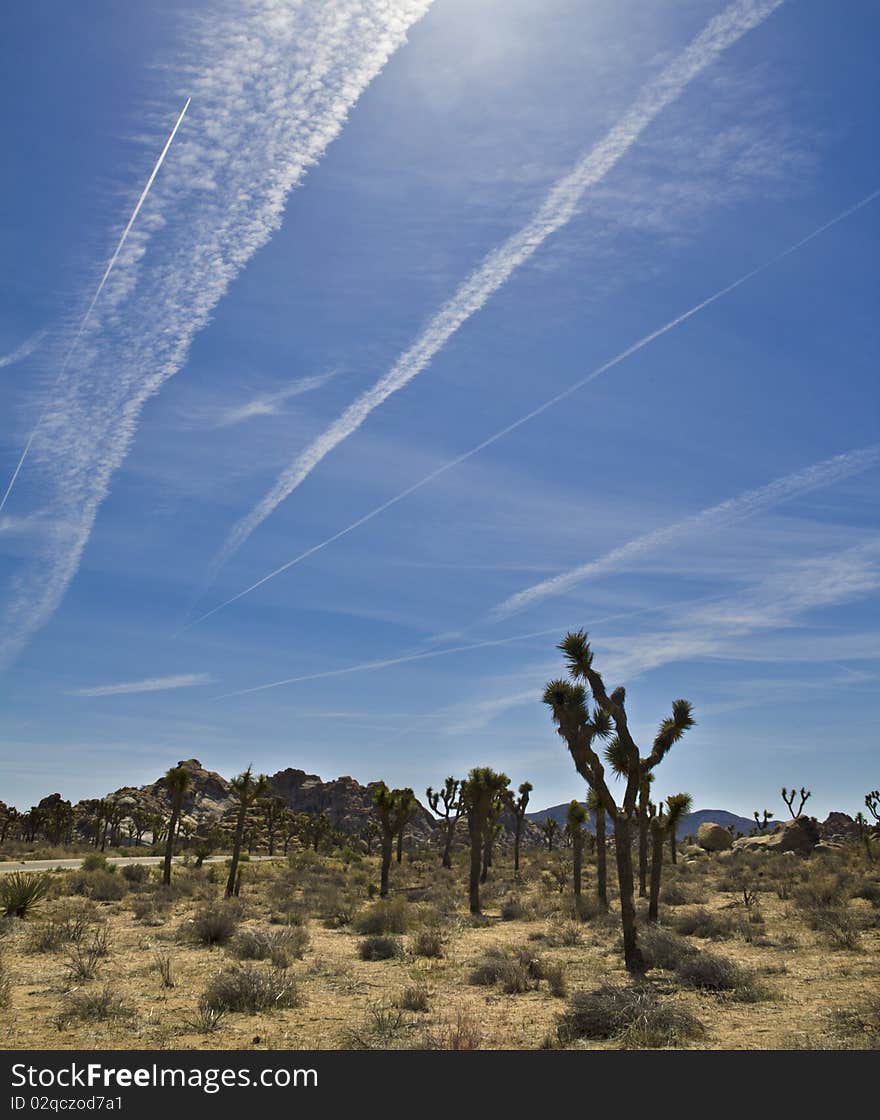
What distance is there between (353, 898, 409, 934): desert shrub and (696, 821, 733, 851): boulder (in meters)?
45.0

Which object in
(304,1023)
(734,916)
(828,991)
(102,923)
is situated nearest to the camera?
(304,1023)

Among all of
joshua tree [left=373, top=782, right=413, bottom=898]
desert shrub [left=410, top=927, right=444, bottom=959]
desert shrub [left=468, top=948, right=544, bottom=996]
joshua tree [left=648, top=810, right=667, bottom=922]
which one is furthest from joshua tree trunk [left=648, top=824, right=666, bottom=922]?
joshua tree [left=373, top=782, right=413, bottom=898]

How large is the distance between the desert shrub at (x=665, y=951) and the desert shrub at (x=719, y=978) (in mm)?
1451

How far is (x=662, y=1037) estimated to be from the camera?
386 inches

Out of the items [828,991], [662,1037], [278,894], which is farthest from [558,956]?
[278,894]

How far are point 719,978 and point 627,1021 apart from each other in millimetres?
3966

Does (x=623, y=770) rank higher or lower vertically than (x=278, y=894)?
higher

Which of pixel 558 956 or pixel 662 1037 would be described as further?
pixel 558 956

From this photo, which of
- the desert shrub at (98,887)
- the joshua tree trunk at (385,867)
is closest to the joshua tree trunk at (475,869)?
the joshua tree trunk at (385,867)

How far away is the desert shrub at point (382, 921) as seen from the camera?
2189 cm

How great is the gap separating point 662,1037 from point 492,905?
23.1 metres

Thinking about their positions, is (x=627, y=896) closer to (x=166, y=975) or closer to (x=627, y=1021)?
(x=627, y=1021)
